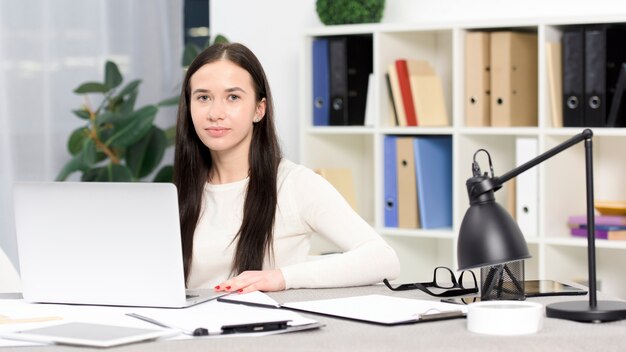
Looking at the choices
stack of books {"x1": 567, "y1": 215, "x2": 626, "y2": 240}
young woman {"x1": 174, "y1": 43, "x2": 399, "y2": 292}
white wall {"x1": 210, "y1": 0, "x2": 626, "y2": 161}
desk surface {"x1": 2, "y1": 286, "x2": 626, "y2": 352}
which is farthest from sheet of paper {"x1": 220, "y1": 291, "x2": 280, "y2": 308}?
white wall {"x1": 210, "y1": 0, "x2": 626, "y2": 161}

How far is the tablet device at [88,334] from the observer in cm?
158

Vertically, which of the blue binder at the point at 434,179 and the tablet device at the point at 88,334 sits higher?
the blue binder at the point at 434,179

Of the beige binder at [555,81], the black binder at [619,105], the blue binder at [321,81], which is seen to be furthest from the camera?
the blue binder at [321,81]

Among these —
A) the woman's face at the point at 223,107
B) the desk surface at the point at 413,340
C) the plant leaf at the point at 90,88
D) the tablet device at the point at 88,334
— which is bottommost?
the desk surface at the point at 413,340

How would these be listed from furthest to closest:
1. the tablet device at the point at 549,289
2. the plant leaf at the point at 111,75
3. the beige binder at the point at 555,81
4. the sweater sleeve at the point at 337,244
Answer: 1. the plant leaf at the point at 111,75
2. the beige binder at the point at 555,81
3. the sweater sleeve at the point at 337,244
4. the tablet device at the point at 549,289

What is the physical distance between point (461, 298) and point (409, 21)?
7.48 ft

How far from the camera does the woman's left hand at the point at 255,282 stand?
2.05 metres

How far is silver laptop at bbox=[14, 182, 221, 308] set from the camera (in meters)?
1.83

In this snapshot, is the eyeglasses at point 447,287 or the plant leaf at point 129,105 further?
the plant leaf at point 129,105

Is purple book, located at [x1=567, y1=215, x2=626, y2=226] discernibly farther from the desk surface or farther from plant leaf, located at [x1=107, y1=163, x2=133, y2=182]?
the desk surface

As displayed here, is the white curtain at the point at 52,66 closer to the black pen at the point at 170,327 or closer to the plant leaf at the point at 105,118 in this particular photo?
the plant leaf at the point at 105,118

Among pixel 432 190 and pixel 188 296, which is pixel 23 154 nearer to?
pixel 432 190

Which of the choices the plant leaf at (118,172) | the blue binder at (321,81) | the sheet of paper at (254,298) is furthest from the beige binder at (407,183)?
the sheet of paper at (254,298)

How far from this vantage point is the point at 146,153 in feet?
13.1
